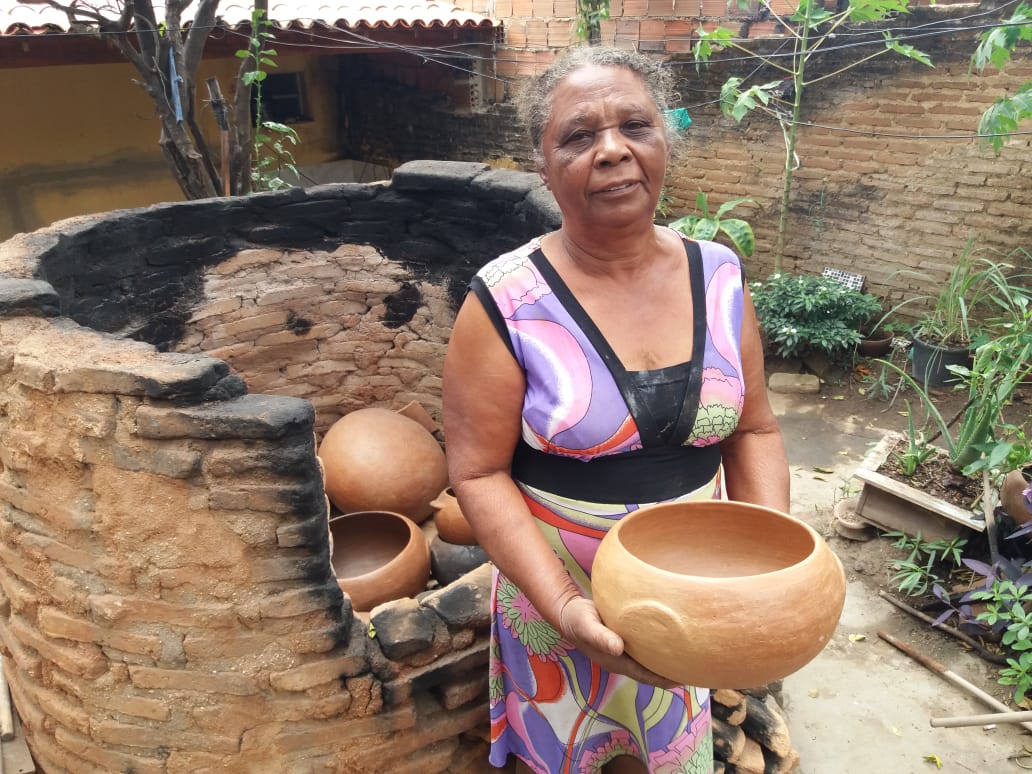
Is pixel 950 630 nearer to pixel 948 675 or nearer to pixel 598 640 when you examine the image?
pixel 948 675

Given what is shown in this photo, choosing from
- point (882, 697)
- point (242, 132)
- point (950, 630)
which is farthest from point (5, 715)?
point (242, 132)

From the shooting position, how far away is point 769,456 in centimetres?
163

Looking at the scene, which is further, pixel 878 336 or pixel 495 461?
pixel 878 336

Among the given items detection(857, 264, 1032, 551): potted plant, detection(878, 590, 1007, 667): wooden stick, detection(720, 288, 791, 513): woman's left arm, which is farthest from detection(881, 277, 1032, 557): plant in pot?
detection(720, 288, 791, 513): woman's left arm

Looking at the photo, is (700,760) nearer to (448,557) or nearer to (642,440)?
(642,440)

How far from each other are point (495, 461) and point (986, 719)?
2.17m

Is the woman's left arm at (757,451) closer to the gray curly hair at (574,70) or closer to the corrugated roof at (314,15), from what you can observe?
the gray curly hair at (574,70)

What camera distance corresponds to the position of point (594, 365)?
4.69 feet

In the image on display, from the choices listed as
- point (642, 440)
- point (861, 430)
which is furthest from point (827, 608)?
point (861, 430)

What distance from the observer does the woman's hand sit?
129cm

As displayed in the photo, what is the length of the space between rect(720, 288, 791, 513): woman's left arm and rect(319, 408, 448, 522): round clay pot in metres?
2.15

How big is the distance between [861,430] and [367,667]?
3966mm

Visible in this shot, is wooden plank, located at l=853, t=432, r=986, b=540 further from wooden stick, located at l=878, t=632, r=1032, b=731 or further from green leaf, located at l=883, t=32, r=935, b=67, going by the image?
green leaf, located at l=883, t=32, r=935, b=67

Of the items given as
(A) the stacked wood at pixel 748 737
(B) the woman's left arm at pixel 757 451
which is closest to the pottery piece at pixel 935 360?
(A) the stacked wood at pixel 748 737
